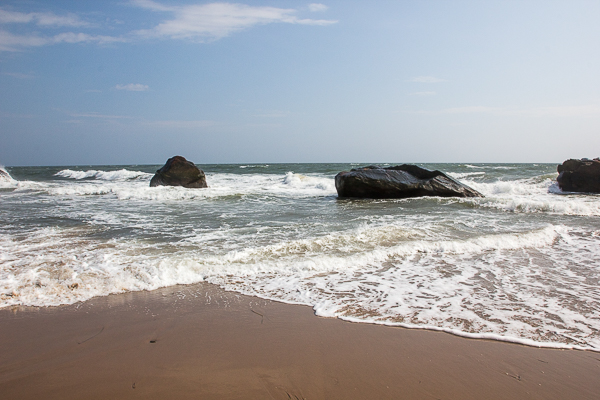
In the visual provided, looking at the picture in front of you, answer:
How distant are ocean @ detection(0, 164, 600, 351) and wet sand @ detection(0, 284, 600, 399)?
254 mm

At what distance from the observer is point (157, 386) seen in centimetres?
188

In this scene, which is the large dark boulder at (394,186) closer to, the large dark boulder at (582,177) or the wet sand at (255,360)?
the large dark boulder at (582,177)

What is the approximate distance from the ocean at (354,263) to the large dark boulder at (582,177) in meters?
5.57

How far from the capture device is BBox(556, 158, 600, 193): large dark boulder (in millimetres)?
12031

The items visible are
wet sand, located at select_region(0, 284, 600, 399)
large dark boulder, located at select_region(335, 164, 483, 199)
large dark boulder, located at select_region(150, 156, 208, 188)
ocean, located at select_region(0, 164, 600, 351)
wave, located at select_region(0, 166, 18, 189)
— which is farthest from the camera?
wave, located at select_region(0, 166, 18, 189)

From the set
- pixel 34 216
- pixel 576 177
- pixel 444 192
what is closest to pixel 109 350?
pixel 34 216

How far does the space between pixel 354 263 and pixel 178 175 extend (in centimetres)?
1143

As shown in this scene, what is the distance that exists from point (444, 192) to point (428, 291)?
8426mm

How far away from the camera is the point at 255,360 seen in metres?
2.14

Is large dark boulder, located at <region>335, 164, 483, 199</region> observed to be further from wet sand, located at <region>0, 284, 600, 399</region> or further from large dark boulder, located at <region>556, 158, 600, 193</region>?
wet sand, located at <region>0, 284, 600, 399</region>

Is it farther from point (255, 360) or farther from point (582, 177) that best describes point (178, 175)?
point (582, 177)

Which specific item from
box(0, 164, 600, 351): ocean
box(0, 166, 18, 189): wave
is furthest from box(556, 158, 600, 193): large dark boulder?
box(0, 166, 18, 189): wave

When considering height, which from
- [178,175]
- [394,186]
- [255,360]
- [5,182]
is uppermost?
[178,175]

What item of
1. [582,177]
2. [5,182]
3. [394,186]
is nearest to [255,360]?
[394,186]
